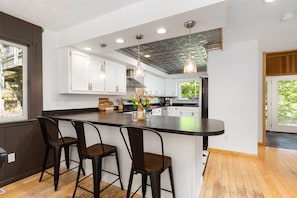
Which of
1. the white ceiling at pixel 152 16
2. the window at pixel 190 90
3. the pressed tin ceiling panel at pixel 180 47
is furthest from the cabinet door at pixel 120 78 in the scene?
the window at pixel 190 90

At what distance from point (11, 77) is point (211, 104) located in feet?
12.9

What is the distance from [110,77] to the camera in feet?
12.6

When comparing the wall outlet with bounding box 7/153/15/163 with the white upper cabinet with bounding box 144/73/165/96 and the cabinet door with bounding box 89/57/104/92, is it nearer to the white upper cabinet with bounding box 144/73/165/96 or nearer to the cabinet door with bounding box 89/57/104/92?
the cabinet door with bounding box 89/57/104/92

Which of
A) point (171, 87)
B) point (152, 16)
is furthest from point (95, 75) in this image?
point (171, 87)

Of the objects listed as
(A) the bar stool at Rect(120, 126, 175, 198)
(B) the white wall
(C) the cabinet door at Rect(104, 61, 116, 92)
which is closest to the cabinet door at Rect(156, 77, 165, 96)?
(C) the cabinet door at Rect(104, 61, 116, 92)

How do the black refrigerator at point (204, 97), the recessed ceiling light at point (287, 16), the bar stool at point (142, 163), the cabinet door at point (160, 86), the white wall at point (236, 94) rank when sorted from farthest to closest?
the cabinet door at point (160, 86)
the black refrigerator at point (204, 97)
the white wall at point (236, 94)
the recessed ceiling light at point (287, 16)
the bar stool at point (142, 163)

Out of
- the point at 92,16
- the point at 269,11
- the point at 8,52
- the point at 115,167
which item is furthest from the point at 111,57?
the point at 269,11

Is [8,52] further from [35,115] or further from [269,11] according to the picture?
[269,11]

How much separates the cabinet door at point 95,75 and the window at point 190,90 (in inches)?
181

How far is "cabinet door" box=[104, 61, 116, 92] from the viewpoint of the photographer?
374cm

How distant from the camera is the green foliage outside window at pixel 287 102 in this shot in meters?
5.36

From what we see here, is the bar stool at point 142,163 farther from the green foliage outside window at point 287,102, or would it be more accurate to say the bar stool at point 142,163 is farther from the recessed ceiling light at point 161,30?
the green foliage outside window at point 287,102

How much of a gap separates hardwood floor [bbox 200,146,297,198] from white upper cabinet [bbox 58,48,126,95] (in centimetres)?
272

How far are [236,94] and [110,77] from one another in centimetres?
295
